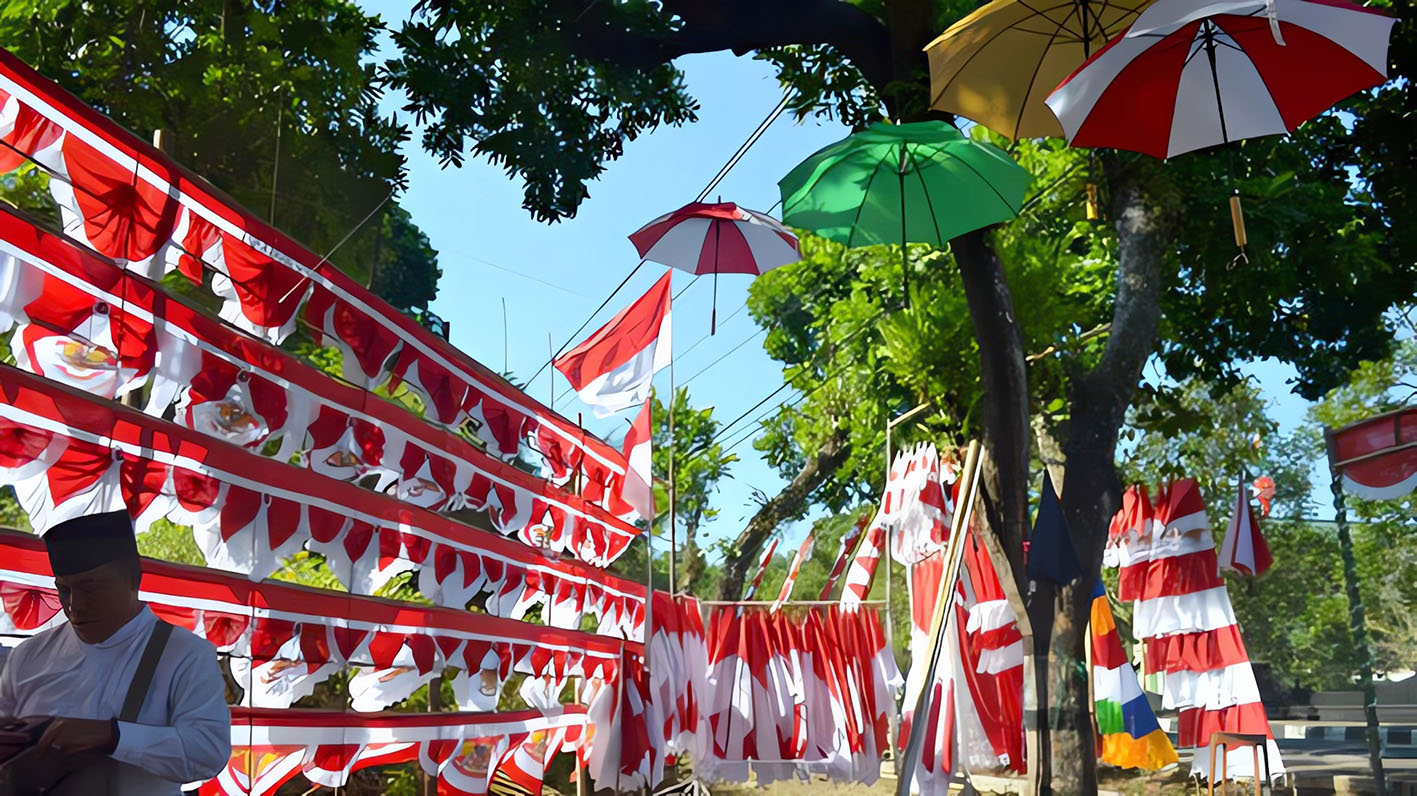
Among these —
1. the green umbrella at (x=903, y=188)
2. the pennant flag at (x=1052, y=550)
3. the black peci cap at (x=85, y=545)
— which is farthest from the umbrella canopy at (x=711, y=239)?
the black peci cap at (x=85, y=545)

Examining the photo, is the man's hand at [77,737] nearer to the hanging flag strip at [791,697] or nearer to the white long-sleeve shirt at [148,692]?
the white long-sleeve shirt at [148,692]

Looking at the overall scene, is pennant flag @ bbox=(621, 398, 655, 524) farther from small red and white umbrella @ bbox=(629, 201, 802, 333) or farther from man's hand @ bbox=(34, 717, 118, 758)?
man's hand @ bbox=(34, 717, 118, 758)

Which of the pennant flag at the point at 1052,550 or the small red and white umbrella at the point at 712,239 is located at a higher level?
the small red and white umbrella at the point at 712,239

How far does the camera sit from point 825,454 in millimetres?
19375

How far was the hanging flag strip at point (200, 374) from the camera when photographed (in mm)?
3619

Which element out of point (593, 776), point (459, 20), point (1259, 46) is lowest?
point (593, 776)

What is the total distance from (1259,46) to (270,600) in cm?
496

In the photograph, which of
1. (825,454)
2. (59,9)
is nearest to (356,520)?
(59,9)

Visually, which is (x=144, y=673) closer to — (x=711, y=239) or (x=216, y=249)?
(x=216, y=249)

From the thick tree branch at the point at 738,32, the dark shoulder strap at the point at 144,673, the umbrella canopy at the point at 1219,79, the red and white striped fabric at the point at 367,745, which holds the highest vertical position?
the thick tree branch at the point at 738,32

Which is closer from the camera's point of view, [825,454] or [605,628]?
[605,628]

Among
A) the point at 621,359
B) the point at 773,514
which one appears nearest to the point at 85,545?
the point at 621,359

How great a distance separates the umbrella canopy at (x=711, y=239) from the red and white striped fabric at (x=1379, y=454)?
5.06m

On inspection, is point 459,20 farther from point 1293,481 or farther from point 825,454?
point 1293,481
